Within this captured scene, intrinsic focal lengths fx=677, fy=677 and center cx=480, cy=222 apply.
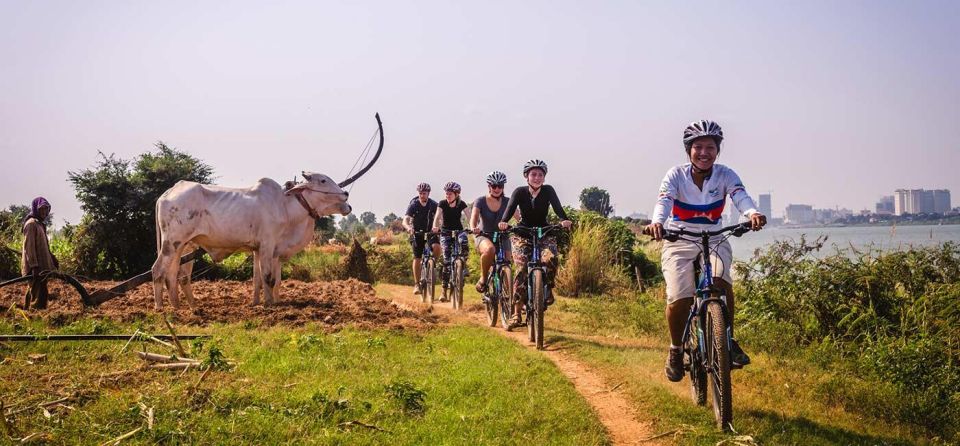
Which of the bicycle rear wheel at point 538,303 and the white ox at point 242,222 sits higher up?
the white ox at point 242,222

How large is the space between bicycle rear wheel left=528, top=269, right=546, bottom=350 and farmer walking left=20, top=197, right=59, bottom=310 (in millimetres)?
7689

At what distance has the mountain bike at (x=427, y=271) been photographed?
13438 mm

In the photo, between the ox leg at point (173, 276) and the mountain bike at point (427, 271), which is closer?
the ox leg at point (173, 276)

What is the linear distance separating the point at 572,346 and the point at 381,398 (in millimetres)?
3499

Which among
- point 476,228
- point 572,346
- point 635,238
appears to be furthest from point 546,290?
point 635,238

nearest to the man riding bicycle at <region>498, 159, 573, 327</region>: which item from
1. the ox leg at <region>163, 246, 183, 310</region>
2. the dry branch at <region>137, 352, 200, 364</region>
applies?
the dry branch at <region>137, 352, 200, 364</region>

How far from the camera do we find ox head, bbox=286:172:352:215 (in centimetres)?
1167

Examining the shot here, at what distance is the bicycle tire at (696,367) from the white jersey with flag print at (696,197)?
0.85m

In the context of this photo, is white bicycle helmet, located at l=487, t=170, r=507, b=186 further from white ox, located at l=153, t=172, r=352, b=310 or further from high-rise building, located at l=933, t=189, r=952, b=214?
high-rise building, located at l=933, t=189, r=952, b=214

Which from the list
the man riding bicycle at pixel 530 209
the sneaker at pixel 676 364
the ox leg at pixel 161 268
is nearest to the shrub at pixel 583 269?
the man riding bicycle at pixel 530 209

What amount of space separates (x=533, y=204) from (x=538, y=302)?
56.8 inches

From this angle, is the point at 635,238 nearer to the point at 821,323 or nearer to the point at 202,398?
the point at 821,323

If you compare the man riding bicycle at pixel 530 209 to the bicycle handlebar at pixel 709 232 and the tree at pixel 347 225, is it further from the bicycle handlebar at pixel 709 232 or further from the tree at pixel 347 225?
the tree at pixel 347 225

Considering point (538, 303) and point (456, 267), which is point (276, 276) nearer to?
point (456, 267)
